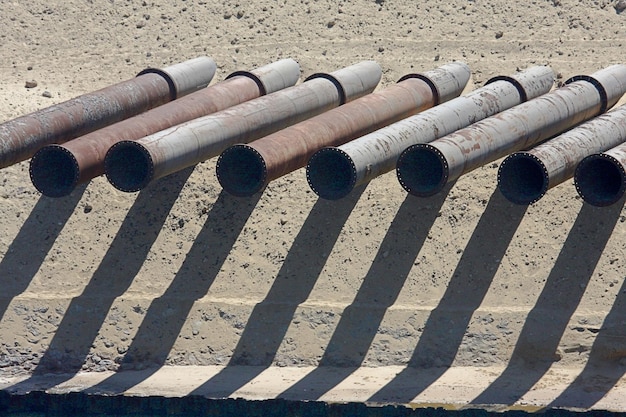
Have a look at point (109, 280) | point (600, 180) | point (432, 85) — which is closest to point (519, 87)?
point (432, 85)

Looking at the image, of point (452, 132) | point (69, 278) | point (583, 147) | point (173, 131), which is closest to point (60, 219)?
point (69, 278)

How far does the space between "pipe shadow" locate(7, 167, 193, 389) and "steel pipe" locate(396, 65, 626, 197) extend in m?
6.30

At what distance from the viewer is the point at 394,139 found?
29.0 metres

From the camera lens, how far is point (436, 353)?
28656mm

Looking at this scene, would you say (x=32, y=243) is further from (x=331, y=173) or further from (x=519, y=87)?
(x=519, y=87)

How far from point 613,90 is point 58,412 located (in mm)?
14589

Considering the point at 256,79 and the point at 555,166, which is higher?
the point at 256,79

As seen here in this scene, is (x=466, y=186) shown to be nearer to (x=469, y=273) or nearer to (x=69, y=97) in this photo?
(x=469, y=273)

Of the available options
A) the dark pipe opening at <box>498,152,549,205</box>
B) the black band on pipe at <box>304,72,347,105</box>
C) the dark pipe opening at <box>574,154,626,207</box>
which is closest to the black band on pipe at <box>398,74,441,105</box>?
the black band on pipe at <box>304,72,347,105</box>

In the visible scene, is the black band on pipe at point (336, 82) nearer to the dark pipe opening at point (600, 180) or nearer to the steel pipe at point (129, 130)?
the steel pipe at point (129, 130)

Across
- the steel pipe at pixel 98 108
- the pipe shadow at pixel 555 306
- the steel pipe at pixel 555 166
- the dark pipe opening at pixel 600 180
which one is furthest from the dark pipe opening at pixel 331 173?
the steel pipe at pixel 98 108

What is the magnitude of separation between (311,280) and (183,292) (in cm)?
282

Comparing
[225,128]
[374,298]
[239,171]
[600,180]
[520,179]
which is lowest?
[374,298]

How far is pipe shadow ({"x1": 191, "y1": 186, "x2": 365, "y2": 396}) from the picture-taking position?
2877 cm
